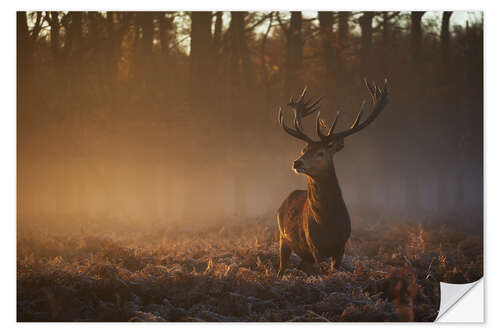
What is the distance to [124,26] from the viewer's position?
6.43 metres

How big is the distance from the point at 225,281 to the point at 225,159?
6.84 feet

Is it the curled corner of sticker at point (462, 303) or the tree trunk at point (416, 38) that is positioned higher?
the tree trunk at point (416, 38)

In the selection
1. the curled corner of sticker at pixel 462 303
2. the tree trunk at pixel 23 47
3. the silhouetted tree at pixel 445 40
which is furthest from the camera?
the silhouetted tree at pixel 445 40

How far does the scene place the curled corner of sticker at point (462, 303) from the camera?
5.79m

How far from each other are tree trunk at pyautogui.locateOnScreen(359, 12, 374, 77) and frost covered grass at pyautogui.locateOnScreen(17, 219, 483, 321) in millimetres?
2255

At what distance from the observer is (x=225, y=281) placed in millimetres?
5727

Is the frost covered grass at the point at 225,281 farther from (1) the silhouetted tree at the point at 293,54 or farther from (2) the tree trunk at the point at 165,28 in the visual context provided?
(2) the tree trunk at the point at 165,28

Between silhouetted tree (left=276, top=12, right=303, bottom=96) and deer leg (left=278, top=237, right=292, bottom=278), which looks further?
silhouetted tree (left=276, top=12, right=303, bottom=96)

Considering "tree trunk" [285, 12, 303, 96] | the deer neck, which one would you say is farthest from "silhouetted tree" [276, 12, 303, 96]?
the deer neck

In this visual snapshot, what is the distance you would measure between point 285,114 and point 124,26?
7.85 ft

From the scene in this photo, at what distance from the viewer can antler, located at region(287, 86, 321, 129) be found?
6.05 metres

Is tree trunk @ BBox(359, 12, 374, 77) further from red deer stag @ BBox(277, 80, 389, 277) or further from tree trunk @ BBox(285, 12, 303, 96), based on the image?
red deer stag @ BBox(277, 80, 389, 277)

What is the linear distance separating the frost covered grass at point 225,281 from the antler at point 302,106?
5.88 feet
